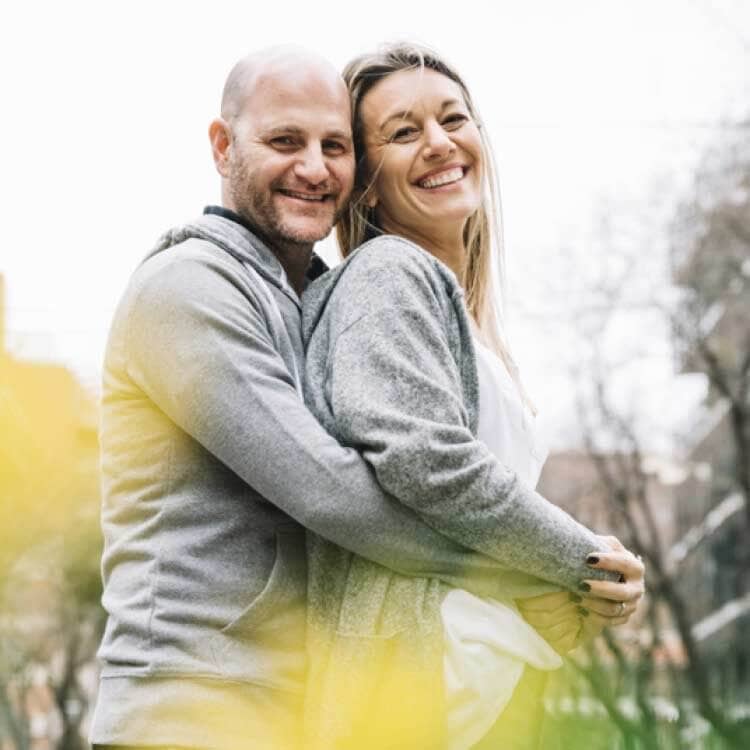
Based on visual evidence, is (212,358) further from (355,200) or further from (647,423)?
(647,423)

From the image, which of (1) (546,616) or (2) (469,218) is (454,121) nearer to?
(2) (469,218)

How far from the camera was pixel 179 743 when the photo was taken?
2.47 meters

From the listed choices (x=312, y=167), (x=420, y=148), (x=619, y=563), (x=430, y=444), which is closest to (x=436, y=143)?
(x=420, y=148)

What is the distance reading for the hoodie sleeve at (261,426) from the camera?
251 cm

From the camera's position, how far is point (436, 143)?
314 cm

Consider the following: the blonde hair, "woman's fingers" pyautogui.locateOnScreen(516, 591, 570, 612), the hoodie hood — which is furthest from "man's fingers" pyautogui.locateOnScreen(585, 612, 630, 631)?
the hoodie hood

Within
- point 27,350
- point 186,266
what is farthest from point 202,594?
point 27,350

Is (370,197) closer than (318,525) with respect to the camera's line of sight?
No

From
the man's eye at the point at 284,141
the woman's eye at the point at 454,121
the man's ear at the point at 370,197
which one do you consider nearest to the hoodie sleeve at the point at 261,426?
the man's eye at the point at 284,141

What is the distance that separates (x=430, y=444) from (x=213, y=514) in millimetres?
399

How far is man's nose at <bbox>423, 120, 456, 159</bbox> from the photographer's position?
3143 mm

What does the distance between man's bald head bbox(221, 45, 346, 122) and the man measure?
0.42 meters

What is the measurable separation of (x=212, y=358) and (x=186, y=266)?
20 cm

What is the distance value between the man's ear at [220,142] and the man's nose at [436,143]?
16.3 inches
